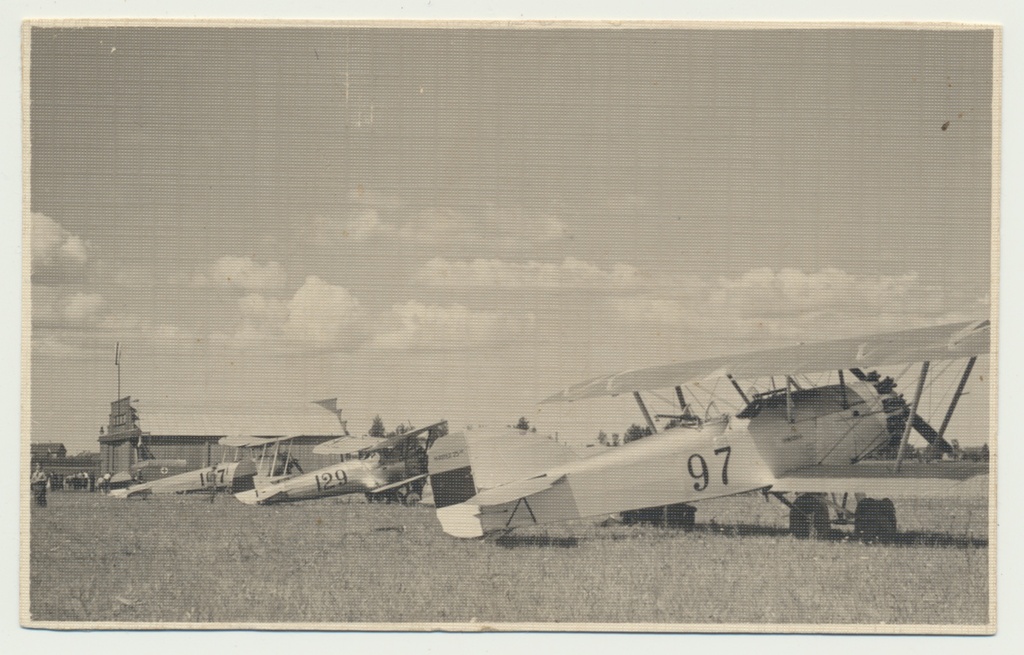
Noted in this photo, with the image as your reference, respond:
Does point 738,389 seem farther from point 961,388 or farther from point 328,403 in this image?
point 328,403

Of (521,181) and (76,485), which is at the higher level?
(521,181)

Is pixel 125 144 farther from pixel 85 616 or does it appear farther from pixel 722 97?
pixel 722 97

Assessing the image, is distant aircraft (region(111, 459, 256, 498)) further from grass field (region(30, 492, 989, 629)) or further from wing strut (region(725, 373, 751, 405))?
wing strut (region(725, 373, 751, 405))

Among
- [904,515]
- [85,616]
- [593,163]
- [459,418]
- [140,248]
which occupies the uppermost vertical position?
[593,163]

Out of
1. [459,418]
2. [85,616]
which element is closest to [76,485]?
[85,616]

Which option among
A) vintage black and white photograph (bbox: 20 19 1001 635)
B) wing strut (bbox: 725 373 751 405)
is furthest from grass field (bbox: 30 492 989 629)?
wing strut (bbox: 725 373 751 405)
